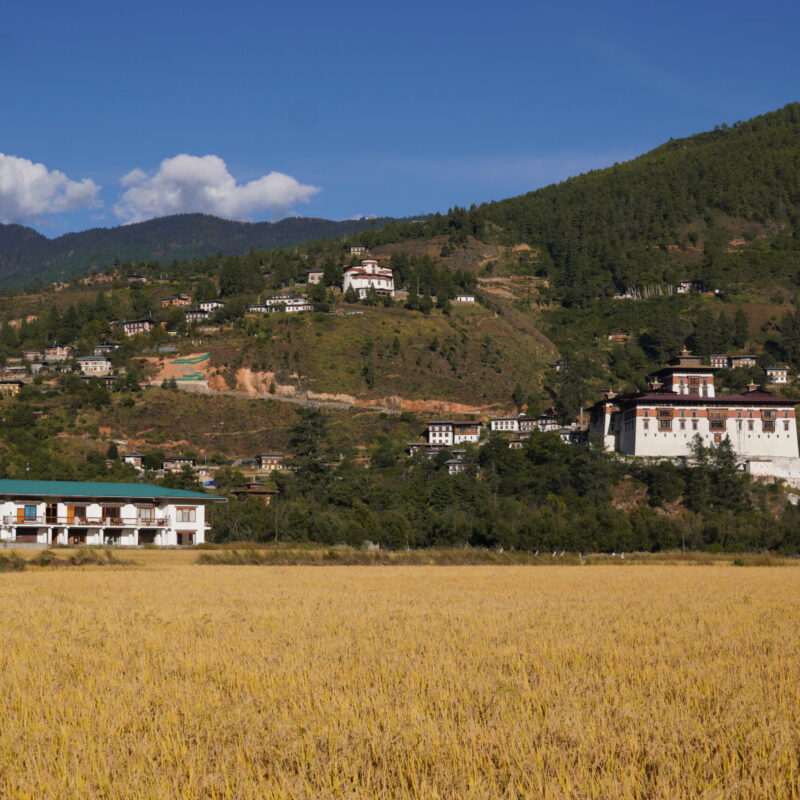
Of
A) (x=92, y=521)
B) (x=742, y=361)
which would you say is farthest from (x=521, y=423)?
(x=92, y=521)

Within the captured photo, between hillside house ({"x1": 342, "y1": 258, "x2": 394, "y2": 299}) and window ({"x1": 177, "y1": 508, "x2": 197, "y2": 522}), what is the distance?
9258cm

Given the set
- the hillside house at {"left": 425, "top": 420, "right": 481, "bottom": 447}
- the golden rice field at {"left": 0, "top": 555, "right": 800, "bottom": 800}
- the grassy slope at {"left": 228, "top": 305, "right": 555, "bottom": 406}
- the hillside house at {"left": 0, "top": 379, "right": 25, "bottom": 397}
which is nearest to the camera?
the golden rice field at {"left": 0, "top": 555, "right": 800, "bottom": 800}

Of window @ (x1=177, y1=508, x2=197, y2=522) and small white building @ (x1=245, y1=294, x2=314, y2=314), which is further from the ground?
small white building @ (x1=245, y1=294, x2=314, y2=314)

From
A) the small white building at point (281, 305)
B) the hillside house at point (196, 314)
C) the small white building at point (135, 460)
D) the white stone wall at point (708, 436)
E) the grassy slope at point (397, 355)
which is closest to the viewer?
the white stone wall at point (708, 436)

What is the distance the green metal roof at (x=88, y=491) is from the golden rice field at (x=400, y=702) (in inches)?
1760

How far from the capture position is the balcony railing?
63.0m

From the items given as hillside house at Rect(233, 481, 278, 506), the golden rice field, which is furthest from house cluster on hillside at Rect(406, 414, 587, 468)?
the golden rice field

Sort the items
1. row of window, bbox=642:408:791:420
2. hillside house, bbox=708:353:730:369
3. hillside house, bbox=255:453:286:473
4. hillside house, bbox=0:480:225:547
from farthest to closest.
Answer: hillside house, bbox=708:353:730:369, hillside house, bbox=255:453:286:473, row of window, bbox=642:408:791:420, hillside house, bbox=0:480:225:547

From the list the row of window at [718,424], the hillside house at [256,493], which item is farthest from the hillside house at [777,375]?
the hillside house at [256,493]

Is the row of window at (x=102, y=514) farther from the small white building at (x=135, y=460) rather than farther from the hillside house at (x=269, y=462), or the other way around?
the hillside house at (x=269, y=462)

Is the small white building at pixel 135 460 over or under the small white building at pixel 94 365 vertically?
under

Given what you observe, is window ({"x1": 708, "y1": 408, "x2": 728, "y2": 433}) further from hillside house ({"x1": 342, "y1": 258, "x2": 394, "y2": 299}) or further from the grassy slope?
hillside house ({"x1": 342, "y1": 258, "x2": 394, "y2": 299})

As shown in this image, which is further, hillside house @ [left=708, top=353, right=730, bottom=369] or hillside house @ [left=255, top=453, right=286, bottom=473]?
hillside house @ [left=708, top=353, right=730, bottom=369]

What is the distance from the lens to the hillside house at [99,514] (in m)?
63.3
